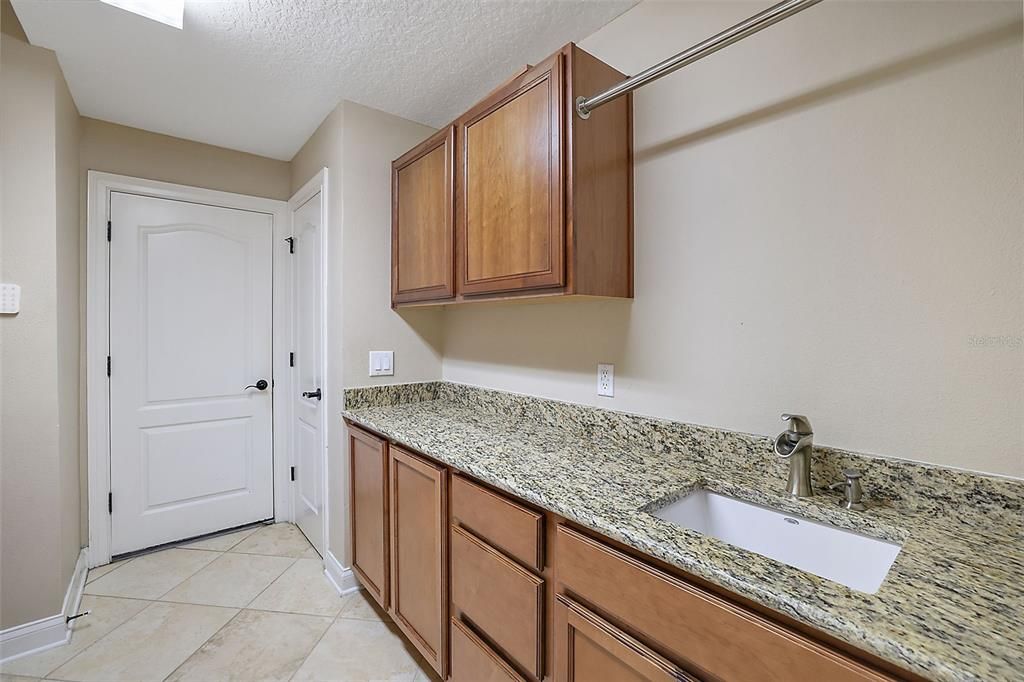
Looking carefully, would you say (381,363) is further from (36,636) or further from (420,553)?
(36,636)

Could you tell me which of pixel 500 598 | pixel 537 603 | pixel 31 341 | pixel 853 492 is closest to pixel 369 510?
pixel 500 598

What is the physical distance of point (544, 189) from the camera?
4.60 feet

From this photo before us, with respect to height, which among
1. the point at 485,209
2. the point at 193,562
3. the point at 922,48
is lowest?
the point at 193,562

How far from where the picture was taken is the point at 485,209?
1650mm

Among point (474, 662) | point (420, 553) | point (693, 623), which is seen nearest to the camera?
point (693, 623)

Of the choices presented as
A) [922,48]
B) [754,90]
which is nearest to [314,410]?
[754,90]

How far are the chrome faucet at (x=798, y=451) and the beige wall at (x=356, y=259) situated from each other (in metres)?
1.80

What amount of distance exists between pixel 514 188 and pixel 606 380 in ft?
2.48

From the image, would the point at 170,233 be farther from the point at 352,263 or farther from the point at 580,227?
the point at 580,227

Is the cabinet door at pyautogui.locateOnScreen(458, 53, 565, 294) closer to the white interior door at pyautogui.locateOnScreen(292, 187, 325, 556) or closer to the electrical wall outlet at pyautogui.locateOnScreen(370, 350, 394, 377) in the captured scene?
the electrical wall outlet at pyautogui.locateOnScreen(370, 350, 394, 377)

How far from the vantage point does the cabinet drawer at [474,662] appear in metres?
1.25

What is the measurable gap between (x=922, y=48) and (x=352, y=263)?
2.09 m

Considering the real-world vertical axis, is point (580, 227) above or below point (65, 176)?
below

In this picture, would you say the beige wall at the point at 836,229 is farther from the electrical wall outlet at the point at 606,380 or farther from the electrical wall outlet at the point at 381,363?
the electrical wall outlet at the point at 381,363
